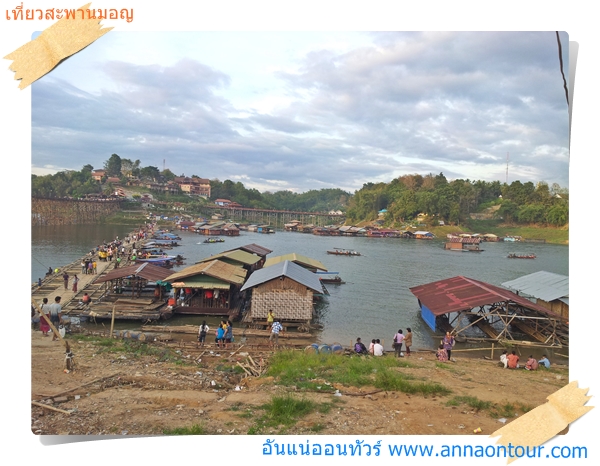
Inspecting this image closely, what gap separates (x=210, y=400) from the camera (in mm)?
5562

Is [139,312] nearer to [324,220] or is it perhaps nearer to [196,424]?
[196,424]

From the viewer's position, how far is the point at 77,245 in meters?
26.5

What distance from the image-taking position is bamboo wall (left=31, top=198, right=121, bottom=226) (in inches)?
694

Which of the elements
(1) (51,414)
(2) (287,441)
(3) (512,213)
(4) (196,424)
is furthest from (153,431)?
(3) (512,213)

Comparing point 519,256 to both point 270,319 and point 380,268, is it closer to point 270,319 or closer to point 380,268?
point 380,268

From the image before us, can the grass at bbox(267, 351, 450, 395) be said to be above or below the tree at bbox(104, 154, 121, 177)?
below

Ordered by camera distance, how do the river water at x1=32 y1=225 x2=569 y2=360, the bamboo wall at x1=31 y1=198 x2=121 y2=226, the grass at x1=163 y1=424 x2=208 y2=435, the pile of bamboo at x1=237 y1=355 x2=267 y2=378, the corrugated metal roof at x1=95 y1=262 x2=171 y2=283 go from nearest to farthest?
the grass at x1=163 y1=424 x2=208 y2=435, the pile of bamboo at x1=237 y1=355 x2=267 y2=378, the river water at x1=32 y1=225 x2=569 y2=360, the corrugated metal roof at x1=95 y1=262 x2=171 y2=283, the bamboo wall at x1=31 y1=198 x2=121 y2=226

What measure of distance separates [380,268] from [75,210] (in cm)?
2107

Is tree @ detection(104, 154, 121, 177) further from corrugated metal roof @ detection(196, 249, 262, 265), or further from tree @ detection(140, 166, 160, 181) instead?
corrugated metal roof @ detection(196, 249, 262, 265)

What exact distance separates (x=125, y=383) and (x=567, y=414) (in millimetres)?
5811

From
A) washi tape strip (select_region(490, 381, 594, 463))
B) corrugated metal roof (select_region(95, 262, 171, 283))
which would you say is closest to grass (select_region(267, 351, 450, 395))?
washi tape strip (select_region(490, 381, 594, 463))

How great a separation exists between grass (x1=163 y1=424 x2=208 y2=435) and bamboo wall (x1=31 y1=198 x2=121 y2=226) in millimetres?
11306

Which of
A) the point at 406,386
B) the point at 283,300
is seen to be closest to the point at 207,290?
the point at 283,300

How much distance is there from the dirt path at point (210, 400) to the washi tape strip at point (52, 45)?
3.74m
